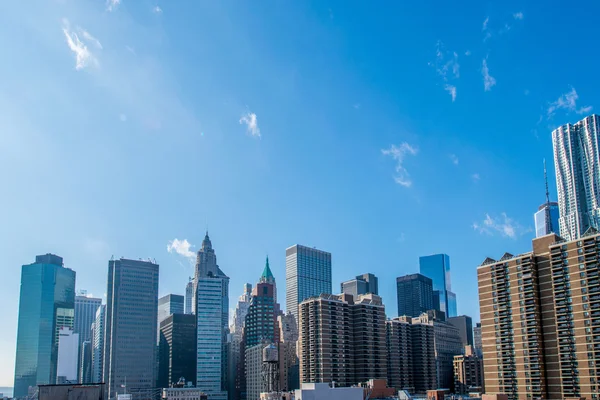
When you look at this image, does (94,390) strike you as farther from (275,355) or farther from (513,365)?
(513,365)

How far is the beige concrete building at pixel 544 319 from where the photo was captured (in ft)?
516

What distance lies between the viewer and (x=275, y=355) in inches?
5940

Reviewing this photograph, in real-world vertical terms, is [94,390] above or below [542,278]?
below

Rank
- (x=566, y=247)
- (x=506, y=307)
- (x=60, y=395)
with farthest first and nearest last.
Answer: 1. (x=506, y=307)
2. (x=566, y=247)
3. (x=60, y=395)

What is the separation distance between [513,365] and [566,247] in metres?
35.8

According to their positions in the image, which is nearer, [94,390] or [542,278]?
[94,390]

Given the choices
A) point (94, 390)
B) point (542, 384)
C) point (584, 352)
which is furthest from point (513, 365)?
point (94, 390)

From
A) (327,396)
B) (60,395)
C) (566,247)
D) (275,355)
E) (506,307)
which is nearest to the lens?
(60,395)

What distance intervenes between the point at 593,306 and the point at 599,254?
12.7 meters

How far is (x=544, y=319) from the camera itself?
567ft

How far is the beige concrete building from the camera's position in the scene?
157125 mm

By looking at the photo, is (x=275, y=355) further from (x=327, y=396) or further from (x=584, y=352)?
(x=584, y=352)

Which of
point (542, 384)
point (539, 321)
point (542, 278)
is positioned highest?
point (542, 278)

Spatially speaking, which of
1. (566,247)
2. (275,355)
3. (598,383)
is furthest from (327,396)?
(566,247)
